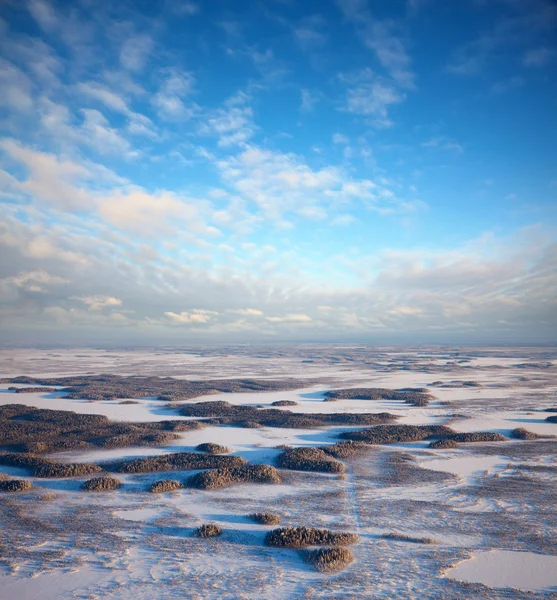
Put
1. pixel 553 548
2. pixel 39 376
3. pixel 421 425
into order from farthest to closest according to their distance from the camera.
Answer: pixel 39 376
pixel 421 425
pixel 553 548

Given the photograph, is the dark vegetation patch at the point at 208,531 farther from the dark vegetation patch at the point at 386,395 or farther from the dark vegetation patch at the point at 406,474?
the dark vegetation patch at the point at 386,395

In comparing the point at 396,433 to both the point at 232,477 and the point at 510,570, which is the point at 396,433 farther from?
the point at 510,570

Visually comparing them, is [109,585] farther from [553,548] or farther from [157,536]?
[553,548]

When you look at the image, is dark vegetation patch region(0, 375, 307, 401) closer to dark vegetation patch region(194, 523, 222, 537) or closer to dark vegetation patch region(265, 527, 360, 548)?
dark vegetation patch region(194, 523, 222, 537)

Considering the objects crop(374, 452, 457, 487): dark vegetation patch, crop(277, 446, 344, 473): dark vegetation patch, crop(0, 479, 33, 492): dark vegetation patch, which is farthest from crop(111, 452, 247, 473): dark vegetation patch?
crop(374, 452, 457, 487): dark vegetation patch

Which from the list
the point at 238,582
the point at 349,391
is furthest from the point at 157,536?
the point at 349,391

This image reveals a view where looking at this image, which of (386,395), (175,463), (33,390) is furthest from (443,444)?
(33,390)
